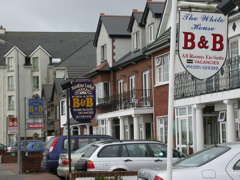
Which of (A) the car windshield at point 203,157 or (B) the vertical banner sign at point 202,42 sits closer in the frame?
(B) the vertical banner sign at point 202,42

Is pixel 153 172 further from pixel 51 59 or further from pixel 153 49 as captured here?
pixel 51 59

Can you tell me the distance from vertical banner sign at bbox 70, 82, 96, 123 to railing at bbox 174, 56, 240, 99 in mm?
4033

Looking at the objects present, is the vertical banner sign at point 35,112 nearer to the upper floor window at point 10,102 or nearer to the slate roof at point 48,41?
the upper floor window at point 10,102

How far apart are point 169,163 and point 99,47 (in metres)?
34.6

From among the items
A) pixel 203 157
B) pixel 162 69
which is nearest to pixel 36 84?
pixel 162 69

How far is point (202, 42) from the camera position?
848cm

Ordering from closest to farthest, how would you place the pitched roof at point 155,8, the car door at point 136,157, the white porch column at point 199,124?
the car door at point 136,157 < the white porch column at point 199,124 < the pitched roof at point 155,8

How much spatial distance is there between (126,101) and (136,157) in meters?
18.6

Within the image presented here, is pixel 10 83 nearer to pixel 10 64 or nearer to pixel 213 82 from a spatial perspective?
pixel 10 64

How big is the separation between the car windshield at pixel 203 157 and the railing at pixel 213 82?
10.8 metres

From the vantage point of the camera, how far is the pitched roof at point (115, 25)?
3966 centimetres

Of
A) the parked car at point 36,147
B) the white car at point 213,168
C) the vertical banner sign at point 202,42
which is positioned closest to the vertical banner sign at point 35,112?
the parked car at point 36,147

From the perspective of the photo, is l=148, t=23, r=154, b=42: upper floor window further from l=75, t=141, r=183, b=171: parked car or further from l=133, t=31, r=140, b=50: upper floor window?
l=75, t=141, r=183, b=171: parked car

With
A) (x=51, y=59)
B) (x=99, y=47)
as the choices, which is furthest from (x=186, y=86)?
(x=51, y=59)
